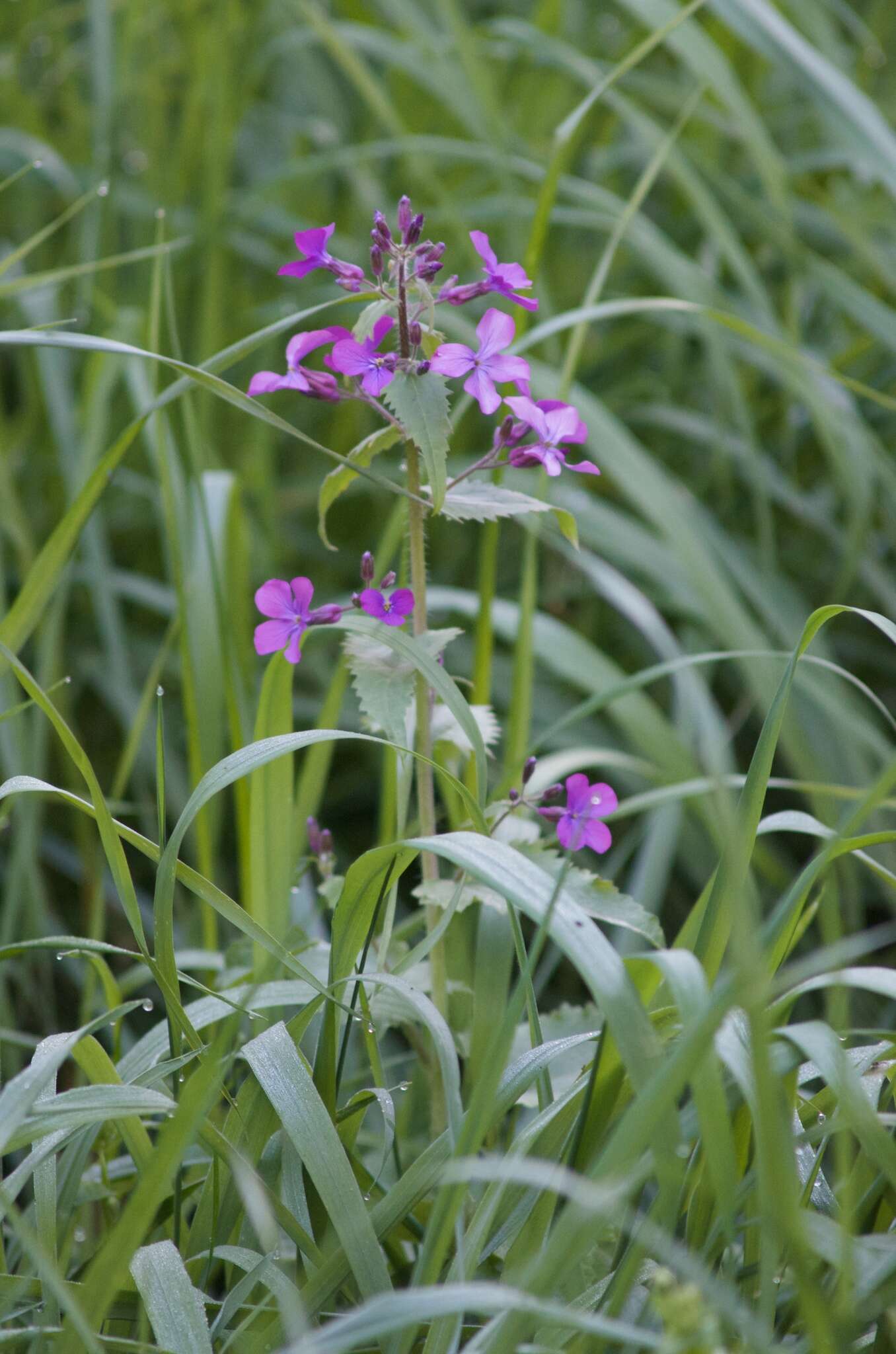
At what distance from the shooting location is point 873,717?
1740 millimetres

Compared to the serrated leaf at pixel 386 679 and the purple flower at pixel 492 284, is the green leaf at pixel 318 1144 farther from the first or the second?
the purple flower at pixel 492 284

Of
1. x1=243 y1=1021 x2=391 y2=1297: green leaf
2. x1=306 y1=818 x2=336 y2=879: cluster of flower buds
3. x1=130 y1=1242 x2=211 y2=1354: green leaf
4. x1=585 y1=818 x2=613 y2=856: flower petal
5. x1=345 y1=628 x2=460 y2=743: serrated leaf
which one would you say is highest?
x1=345 y1=628 x2=460 y2=743: serrated leaf

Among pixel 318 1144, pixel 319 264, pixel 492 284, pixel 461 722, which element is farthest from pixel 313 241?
pixel 318 1144

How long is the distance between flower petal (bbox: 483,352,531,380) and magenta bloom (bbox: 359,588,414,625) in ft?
0.51

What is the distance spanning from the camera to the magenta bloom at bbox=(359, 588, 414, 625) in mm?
792

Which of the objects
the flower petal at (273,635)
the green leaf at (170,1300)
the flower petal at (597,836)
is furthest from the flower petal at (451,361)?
the green leaf at (170,1300)

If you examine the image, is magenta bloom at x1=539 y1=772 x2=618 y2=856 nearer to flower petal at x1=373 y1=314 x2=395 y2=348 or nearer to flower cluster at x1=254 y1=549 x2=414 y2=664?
flower cluster at x1=254 y1=549 x2=414 y2=664

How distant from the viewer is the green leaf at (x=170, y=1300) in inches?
24.5

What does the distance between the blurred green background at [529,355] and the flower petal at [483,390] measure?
1.19ft

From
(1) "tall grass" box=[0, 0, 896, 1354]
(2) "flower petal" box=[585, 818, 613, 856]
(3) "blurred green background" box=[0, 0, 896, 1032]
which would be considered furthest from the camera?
(3) "blurred green background" box=[0, 0, 896, 1032]

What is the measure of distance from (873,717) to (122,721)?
1.09 meters

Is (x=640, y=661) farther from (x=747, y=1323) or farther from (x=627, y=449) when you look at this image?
(x=747, y=1323)

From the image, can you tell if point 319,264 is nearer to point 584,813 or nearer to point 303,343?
point 303,343

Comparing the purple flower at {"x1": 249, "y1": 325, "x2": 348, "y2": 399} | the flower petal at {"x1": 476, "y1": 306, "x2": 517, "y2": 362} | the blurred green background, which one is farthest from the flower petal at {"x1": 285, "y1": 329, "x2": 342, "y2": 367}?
the blurred green background
